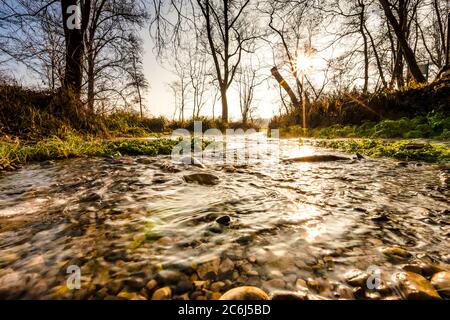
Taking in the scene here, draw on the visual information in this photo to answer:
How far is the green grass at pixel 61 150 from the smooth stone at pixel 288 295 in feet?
11.7

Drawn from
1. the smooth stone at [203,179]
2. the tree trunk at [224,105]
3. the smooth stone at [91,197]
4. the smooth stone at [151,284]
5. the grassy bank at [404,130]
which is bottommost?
the smooth stone at [151,284]

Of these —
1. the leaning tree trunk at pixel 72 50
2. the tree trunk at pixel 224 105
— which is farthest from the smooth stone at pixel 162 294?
the tree trunk at pixel 224 105

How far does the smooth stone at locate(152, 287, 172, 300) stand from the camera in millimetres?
897

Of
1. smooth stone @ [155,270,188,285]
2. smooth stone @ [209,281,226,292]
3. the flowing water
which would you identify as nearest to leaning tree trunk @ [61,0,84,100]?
the flowing water

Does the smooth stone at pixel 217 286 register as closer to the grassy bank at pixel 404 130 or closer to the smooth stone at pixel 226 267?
the smooth stone at pixel 226 267

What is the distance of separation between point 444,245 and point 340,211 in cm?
55

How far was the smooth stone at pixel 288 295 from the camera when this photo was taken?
90 cm

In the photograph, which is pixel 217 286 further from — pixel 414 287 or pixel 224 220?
pixel 414 287

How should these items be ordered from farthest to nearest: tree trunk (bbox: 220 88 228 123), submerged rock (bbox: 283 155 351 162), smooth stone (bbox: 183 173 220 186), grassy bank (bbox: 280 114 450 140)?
tree trunk (bbox: 220 88 228 123), grassy bank (bbox: 280 114 450 140), submerged rock (bbox: 283 155 351 162), smooth stone (bbox: 183 173 220 186)

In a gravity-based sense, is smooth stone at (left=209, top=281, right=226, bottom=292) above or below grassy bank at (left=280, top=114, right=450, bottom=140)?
below

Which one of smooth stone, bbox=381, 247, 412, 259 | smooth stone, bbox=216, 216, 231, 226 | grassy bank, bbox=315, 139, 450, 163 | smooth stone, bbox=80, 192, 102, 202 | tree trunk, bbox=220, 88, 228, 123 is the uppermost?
tree trunk, bbox=220, 88, 228, 123

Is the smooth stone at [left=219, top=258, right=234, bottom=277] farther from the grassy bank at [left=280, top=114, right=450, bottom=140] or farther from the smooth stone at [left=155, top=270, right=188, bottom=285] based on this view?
the grassy bank at [left=280, top=114, right=450, bottom=140]

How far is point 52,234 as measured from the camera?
137cm
